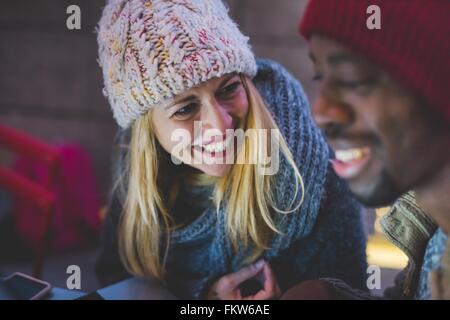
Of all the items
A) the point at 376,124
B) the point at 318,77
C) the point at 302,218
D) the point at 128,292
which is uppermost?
the point at 318,77

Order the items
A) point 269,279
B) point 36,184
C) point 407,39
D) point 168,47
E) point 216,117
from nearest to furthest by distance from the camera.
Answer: point 407,39 < point 168,47 < point 216,117 < point 269,279 < point 36,184

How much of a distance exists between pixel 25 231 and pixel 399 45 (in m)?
1.20

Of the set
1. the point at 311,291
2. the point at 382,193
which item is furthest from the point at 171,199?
the point at 382,193

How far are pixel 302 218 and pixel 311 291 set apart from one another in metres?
0.18

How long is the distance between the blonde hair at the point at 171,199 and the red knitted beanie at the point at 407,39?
304mm

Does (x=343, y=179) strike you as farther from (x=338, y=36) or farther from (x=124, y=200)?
(x=124, y=200)

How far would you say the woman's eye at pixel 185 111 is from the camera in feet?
4.66

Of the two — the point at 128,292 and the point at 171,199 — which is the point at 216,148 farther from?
the point at 128,292

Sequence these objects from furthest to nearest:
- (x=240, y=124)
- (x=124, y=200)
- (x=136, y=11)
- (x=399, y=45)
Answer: (x=124, y=200) → (x=240, y=124) → (x=136, y=11) → (x=399, y=45)

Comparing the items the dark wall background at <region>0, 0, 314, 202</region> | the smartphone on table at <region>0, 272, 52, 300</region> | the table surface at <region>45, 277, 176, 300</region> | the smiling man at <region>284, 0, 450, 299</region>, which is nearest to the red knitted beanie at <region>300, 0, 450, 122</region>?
the smiling man at <region>284, 0, 450, 299</region>

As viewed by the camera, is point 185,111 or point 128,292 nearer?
point 185,111

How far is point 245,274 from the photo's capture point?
1.55m
